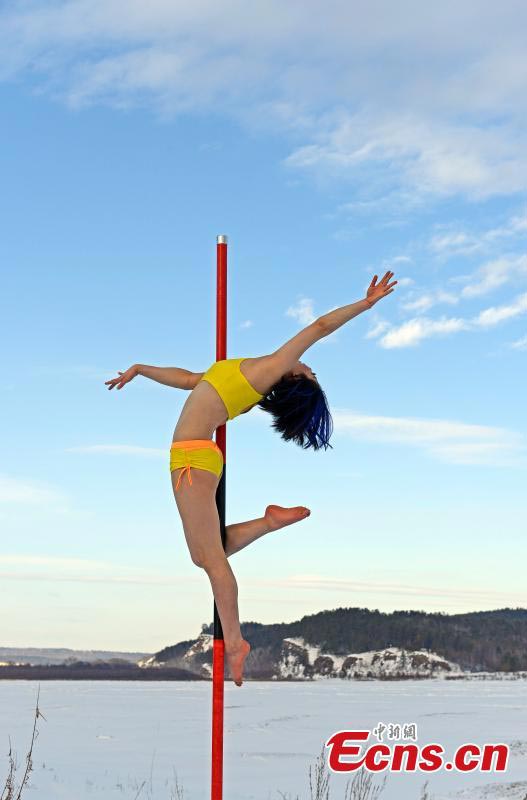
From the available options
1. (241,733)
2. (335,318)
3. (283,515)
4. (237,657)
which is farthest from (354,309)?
(241,733)

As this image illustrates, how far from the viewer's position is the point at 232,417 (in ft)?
15.1

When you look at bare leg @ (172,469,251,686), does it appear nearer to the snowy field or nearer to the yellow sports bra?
the yellow sports bra

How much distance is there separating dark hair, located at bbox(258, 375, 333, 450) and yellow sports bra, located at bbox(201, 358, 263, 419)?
0.37 feet

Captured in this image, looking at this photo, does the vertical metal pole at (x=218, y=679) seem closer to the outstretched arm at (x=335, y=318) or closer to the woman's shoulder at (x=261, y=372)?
the woman's shoulder at (x=261, y=372)

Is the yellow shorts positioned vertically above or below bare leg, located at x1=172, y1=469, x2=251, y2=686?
above

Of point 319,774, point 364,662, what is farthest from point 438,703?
point 319,774

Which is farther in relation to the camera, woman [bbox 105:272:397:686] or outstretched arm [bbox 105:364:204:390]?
outstretched arm [bbox 105:364:204:390]

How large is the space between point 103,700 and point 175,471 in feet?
38.6

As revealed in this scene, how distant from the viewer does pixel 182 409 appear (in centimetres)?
461

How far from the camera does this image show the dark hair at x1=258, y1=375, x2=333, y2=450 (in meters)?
4.63

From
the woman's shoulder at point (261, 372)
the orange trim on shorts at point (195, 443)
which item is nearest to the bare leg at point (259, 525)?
the orange trim on shorts at point (195, 443)

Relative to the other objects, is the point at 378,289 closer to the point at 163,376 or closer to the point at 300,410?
the point at 300,410

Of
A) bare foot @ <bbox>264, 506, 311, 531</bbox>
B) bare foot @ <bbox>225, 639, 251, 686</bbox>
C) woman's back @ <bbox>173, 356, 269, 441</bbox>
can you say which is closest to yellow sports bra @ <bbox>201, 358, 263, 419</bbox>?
woman's back @ <bbox>173, 356, 269, 441</bbox>

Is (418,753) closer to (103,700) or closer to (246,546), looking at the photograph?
(246,546)
